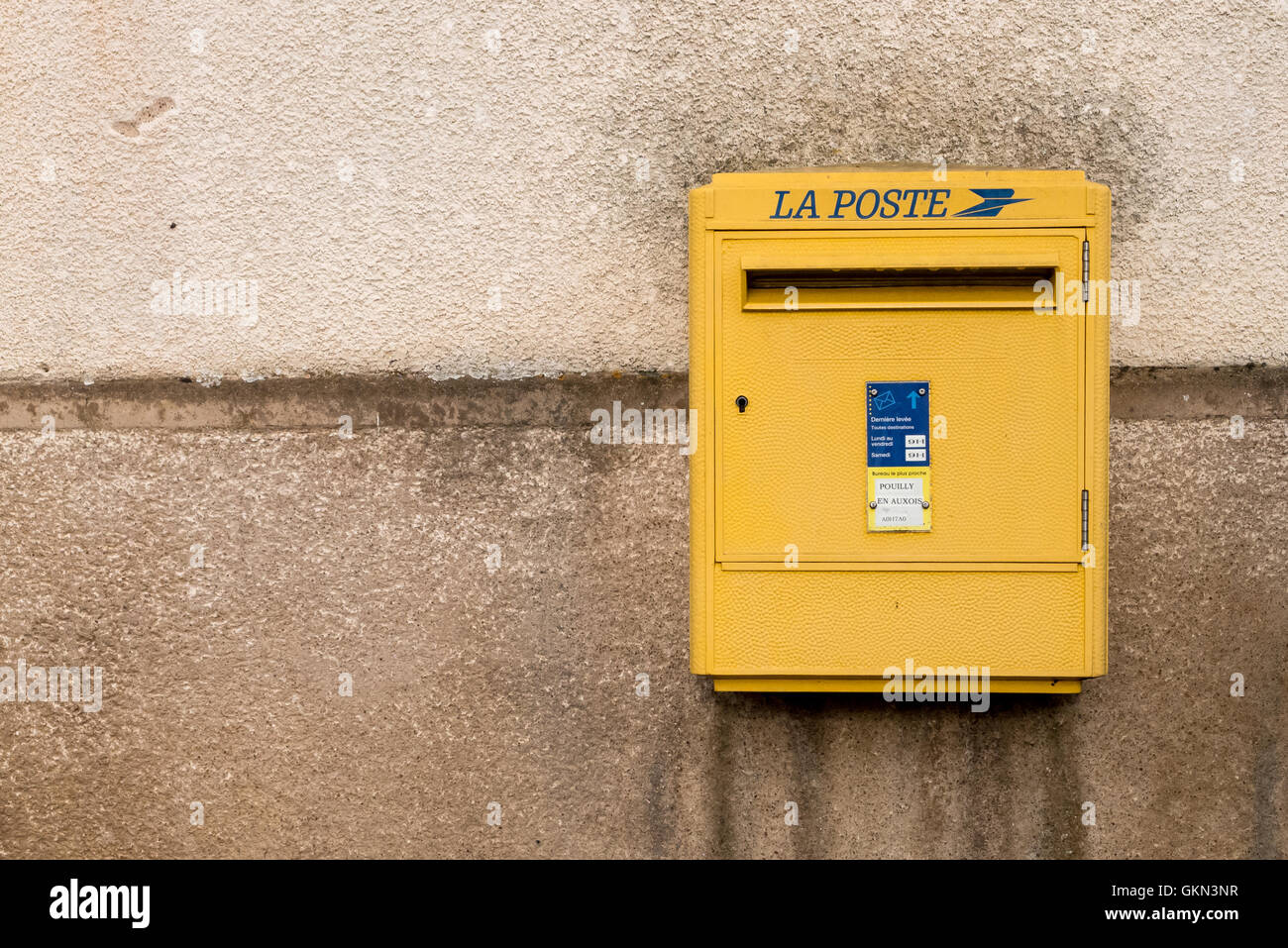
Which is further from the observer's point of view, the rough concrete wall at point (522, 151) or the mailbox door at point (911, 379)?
the rough concrete wall at point (522, 151)

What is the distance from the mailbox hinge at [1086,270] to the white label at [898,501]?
0.48 metres

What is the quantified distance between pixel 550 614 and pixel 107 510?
112 centimetres

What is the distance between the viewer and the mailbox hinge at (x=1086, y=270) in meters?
1.76

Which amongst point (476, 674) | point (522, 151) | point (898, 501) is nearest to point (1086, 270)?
point (898, 501)

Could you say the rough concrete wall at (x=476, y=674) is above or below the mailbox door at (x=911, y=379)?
below

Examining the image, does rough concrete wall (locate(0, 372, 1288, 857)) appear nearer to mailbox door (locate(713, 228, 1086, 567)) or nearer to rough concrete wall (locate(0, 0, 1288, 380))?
rough concrete wall (locate(0, 0, 1288, 380))

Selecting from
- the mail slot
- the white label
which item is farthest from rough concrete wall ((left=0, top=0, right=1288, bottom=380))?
the white label

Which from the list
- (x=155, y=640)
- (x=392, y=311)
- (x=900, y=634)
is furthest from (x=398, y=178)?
(x=900, y=634)

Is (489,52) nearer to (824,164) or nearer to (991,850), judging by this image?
(824,164)

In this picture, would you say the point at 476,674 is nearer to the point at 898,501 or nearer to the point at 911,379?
the point at 898,501

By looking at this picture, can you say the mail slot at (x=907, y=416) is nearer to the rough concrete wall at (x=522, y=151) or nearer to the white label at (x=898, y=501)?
the white label at (x=898, y=501)

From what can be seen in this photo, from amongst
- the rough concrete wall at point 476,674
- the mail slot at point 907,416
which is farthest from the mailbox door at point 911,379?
the rough concrete wall at point 476,674

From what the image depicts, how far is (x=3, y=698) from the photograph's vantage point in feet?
7.19
